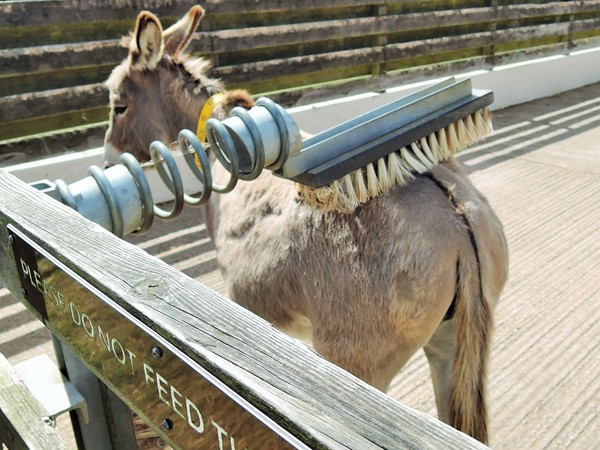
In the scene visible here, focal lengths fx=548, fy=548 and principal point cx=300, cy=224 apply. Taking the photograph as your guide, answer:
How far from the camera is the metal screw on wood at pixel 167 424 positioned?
0.88 m

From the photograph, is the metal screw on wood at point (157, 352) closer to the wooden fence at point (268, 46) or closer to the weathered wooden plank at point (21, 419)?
the weathered wooden plank at point (21, 419)

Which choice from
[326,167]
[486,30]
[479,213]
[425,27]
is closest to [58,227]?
[326,167]

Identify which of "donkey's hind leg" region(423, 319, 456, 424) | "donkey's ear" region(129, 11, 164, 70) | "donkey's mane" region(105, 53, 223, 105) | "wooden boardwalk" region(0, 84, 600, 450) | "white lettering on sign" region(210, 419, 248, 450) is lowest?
"wooden boardwalk" region(0, 84, 600, 450)

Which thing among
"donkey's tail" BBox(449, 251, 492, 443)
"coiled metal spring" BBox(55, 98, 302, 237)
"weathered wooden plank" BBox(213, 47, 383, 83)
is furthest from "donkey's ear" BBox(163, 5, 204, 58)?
"weathered wooden plank" BBox(213, 47, 383, 83)

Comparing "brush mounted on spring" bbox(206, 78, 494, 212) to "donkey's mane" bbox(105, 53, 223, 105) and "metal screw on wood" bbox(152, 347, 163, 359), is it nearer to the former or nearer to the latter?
"metal screw on wood" bbox(152, 347, 163, 359)

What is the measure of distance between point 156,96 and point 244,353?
104 inches

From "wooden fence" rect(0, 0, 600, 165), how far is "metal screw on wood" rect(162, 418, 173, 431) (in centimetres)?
455

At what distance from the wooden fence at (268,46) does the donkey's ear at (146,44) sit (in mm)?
2200

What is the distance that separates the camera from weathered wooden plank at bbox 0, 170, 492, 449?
0.66 m

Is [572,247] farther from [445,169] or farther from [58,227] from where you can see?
[58,227]

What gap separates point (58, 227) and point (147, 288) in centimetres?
32

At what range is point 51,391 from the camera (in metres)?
1.42

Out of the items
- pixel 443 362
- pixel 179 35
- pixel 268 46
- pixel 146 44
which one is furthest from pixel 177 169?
pixel 268 46

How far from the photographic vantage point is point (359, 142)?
1.85 m
